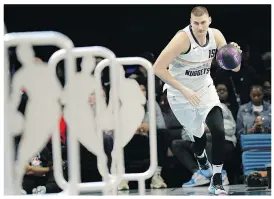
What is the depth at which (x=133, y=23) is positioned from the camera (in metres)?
6.36

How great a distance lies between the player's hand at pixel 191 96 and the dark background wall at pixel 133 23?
1126 mm

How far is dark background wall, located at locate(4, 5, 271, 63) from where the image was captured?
618 cm

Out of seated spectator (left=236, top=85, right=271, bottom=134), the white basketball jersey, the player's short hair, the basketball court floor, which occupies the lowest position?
the basketball court floor

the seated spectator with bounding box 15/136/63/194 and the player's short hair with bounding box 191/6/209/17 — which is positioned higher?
the player's short hair with bounding box 191/6/209/17

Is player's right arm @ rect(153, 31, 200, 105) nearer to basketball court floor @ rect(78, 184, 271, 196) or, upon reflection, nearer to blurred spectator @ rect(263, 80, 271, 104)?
basketball court floor @ rect(78, 184, 271, 196)

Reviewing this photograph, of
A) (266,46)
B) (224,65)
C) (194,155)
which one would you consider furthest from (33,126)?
(266,46)

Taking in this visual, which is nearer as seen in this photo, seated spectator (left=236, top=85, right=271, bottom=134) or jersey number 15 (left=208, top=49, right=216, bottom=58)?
jersey number 15 (left=208, top=49, right=216, bottom=58)

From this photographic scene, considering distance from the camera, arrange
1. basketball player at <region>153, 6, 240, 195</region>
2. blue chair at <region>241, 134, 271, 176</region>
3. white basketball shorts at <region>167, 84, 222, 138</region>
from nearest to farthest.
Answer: basketball player at <region>153, 6, 240, 195</region>, white basketball shorts at <region>167, 84, 222, 138</region>, blue chair at <region>241, 134, 271, 176</region>

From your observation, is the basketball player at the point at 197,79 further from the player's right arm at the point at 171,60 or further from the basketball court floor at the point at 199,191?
the basketball court floor at the point at 199,191

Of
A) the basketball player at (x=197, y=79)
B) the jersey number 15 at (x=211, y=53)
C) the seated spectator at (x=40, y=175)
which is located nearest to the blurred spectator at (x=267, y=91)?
the basketball player at (x=197, y=79)

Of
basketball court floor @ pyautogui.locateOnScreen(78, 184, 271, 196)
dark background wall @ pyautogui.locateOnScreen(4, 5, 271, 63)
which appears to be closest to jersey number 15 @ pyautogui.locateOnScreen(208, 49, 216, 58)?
dark background wall @ pyautogui.locateOnScreen(4, 5, 271, 63)

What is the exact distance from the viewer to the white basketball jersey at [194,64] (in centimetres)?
518

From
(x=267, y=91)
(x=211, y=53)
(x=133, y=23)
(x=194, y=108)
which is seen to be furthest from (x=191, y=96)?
(x=133, y=23)

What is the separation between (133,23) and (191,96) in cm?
147
